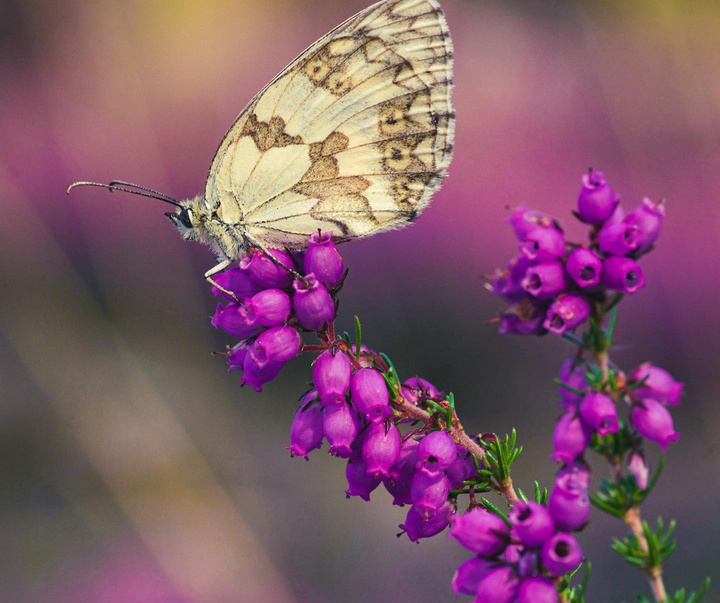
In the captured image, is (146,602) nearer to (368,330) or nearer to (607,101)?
(368,330)

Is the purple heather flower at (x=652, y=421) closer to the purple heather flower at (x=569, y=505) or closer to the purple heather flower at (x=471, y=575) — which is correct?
the purple heather flower at (x=569, y=505)

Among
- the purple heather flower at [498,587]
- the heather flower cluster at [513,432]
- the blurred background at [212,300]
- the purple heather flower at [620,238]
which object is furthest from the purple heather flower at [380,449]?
the blurred background at [212,300]

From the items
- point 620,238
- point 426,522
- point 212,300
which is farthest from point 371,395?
point 212,300

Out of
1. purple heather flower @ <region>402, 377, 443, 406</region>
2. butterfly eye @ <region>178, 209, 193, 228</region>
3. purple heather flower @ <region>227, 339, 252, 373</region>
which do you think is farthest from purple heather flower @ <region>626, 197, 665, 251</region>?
butterfly eye @ <region>178, 209, 193, 228</region>

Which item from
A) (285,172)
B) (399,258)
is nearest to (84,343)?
(399,258)

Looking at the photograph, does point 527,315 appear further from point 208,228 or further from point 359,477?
point 208,228

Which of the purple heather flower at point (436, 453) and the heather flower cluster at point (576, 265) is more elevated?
the heather flower cluster at point (576, 265)
